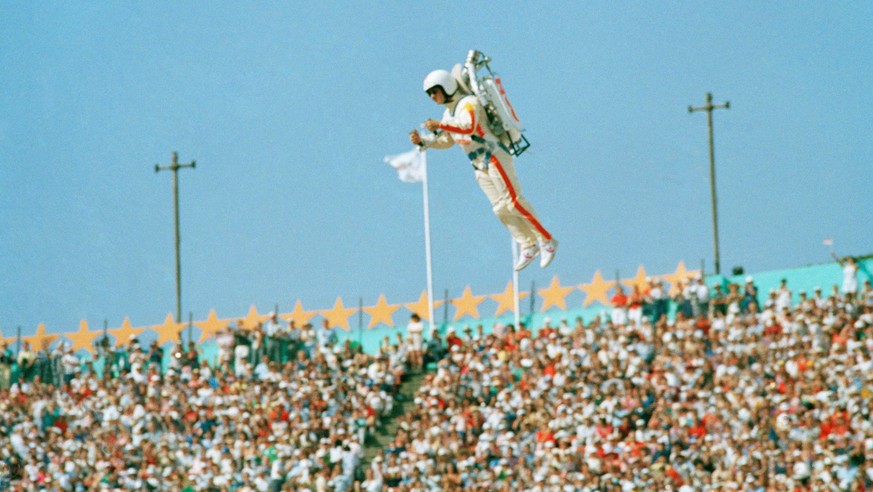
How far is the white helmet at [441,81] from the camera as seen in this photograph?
14.3 m

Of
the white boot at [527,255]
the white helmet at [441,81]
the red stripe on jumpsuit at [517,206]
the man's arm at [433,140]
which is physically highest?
the white helmet at [441,81]

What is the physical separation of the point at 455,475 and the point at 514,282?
7082 millimetres

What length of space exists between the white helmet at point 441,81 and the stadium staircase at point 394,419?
60.9 feet

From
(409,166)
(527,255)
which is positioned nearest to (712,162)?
(409,166)

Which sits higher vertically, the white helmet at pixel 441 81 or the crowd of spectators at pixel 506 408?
the white helmet at pixel 441 81

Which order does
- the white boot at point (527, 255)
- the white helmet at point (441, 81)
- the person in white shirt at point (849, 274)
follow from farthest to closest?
the person in white shirt at point (849, 274) < the white boot at point (527, 255) < the white helmet at point (441, 81)

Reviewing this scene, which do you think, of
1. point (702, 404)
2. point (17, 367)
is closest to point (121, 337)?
point (17, 367)

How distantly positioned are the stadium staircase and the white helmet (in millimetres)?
18548

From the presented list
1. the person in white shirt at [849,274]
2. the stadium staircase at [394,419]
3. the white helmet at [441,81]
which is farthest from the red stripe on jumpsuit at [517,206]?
the stadium staircase at [394,419]

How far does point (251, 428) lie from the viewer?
33.7 metres

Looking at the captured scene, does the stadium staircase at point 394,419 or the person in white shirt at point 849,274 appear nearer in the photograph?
the person in white shirt at point 849,274

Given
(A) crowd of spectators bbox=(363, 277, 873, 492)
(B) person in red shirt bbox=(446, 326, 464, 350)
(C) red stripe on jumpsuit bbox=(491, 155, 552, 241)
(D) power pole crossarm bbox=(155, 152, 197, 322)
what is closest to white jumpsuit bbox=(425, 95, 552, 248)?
(C) red stripe on jumpsuit bbox=(491, 155, 552, 241)

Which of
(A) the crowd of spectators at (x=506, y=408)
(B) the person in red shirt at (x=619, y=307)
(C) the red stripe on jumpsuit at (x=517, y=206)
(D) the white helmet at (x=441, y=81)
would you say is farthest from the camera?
(B) the person in red shirt at (x=619, y=307)

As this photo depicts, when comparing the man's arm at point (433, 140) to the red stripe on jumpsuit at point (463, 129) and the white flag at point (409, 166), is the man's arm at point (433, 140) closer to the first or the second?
the red stripe on jumpsuit at point (463, 129)
